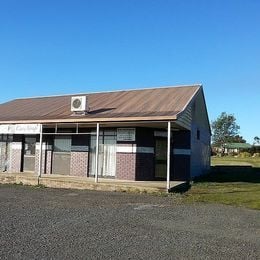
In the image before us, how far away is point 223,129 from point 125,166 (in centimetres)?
12146

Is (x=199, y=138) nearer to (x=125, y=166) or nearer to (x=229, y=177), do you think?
(x=229, y=177)

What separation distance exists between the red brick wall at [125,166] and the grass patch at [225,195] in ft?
9.90

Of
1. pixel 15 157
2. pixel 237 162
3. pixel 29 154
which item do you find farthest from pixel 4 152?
pixel 237 162

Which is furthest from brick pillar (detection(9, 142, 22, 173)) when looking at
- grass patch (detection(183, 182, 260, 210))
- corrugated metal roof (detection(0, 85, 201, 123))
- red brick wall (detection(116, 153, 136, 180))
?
grass patch (detection(183, 182, 260, 210))

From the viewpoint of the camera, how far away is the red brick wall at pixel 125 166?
21.0 metres

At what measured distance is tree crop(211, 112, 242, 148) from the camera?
13738 cm

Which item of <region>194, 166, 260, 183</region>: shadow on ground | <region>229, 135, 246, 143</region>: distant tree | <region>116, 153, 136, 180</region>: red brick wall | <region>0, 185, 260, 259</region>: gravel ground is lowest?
<region>0, 185, 260, 259</region>: gravel ground

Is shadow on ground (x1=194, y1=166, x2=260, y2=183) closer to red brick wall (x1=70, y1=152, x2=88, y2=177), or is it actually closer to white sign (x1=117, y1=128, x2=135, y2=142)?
white sign (x1=117, y1=128, x2=135, y2=142)

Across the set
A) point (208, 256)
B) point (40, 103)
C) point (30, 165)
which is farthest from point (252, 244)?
point (40, 103)

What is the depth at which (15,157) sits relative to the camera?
25000 mm

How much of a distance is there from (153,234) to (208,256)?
1909 millimetres

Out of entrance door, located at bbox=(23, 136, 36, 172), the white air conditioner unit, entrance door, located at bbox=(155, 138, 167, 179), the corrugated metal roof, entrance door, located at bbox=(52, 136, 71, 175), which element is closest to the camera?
the corrugated metal roof

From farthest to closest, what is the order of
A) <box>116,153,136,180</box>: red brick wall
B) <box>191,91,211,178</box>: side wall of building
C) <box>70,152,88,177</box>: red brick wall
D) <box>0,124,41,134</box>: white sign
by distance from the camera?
<box>191,91,211,178</box>: side wall of building, <box>70,152,88,177</box>: red brick wall, <box>0,124,41,134</box>: white sign, <box>116,153,136,180</box>: red brick wall

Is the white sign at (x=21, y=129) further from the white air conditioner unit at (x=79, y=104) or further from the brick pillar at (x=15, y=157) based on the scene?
the brick pillar at (x=15, y=157)
